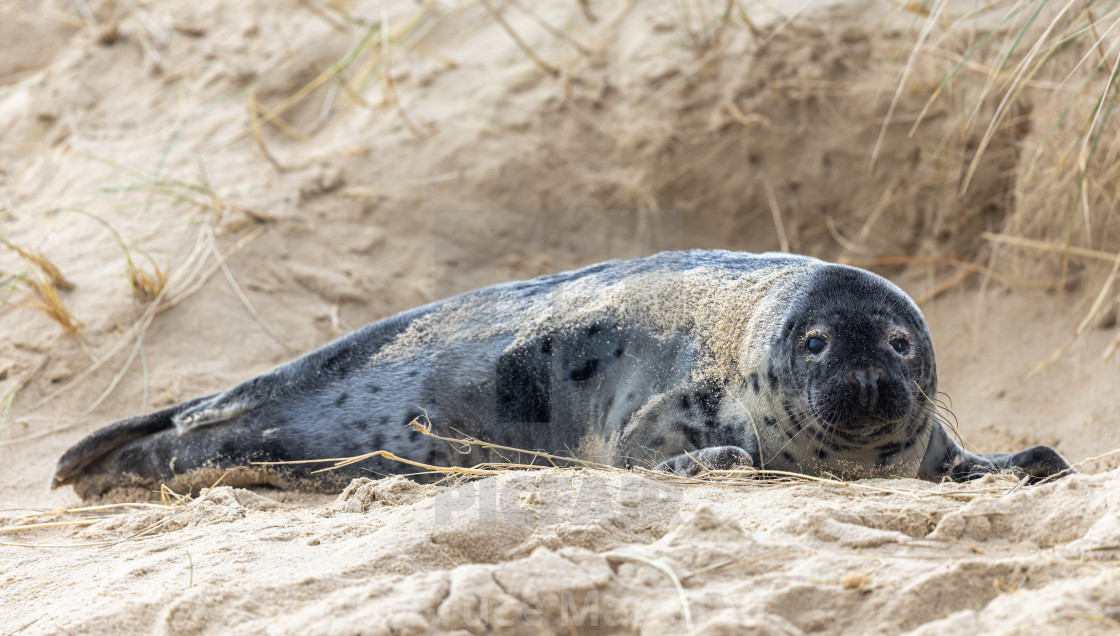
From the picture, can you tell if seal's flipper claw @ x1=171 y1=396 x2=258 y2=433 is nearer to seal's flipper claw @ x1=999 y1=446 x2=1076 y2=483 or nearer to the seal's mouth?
the seal's mouth

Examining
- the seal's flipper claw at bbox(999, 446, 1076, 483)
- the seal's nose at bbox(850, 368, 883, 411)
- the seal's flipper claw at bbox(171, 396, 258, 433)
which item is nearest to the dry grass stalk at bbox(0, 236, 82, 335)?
the seal's flipper claw at bbox(171, 396, 258, 433)

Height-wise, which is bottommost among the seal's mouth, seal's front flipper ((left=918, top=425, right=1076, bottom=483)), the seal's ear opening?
seal's front flipper ((left=918, top=425, right=1076, bottom=483))

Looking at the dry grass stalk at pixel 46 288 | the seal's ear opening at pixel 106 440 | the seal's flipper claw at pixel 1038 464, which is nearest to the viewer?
the seal's flipper claw at pixel 1038 464

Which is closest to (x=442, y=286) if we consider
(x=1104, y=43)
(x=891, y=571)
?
(x=1104, y=43)

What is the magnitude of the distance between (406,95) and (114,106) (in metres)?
2.02

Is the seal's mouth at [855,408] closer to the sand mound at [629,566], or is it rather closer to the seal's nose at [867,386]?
the seal's nose at [867,386]

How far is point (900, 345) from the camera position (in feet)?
9.56

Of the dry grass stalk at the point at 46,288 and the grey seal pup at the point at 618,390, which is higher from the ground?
the dry grass stalk at the point at 46,288

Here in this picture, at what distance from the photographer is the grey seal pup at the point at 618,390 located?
2908 mm

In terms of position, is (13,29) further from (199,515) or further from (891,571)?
(891,571)

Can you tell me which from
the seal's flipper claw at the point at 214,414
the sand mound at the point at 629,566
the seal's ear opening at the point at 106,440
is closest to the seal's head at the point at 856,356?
the sand mound at the point at 629,566

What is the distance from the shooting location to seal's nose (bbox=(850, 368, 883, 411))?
108 inches

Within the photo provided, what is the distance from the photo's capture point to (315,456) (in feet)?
11.8

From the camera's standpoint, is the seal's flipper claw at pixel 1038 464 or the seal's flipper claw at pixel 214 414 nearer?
the seal's flipper claw at pixel 1038 464
